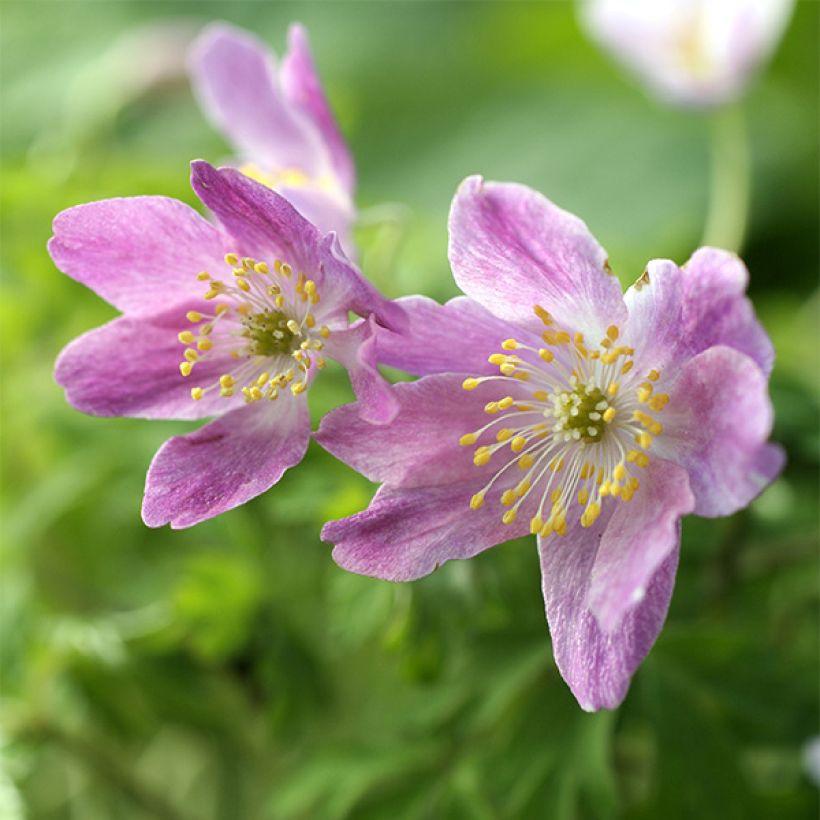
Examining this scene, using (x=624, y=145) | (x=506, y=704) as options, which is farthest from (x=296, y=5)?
(x=506, y=704)

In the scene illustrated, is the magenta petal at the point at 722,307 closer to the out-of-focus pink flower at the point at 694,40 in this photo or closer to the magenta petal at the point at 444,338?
the magenta petal at the point at 444,338

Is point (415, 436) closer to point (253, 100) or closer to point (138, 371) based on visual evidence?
point (138, 371)

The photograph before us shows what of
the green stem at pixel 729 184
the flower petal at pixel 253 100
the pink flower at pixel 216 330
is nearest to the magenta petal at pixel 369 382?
the pink flower at pixel 216 330

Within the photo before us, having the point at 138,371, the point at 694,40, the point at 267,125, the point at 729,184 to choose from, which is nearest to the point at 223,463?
the point at 138,371

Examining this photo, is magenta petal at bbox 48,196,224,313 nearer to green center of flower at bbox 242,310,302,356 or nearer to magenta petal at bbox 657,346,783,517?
green center of flower at bbox 242,310,302,356

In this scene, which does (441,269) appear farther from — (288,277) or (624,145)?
(624,145)

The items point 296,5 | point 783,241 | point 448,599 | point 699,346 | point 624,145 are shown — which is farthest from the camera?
point 296,5
